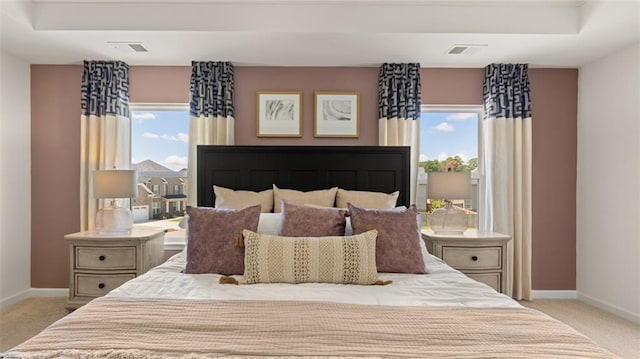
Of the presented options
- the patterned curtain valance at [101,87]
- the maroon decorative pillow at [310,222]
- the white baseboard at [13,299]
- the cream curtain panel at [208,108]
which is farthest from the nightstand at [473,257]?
the white baseboard at [13,299]

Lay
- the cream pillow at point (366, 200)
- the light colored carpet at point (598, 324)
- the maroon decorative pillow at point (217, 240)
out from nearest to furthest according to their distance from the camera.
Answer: the maroon decorative pillow at point (217, 240)
the light colored carpet at point (598, 324)
the cream pillow at point (366, 200)

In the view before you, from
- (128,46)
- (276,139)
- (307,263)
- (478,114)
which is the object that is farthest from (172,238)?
(478,114)

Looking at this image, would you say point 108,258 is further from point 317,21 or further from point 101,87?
point 317,21

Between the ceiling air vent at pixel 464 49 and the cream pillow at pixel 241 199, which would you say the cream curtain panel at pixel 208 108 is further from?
the ceiling air vent at pixel 464 49

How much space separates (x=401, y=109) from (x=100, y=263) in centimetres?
293

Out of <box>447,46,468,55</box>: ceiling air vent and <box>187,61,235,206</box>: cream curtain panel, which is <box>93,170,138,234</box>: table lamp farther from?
<box>447,46,468,55</box>: ceiling air vent

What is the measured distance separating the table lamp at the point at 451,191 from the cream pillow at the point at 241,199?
1.40 m

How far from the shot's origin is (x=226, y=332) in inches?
55.9

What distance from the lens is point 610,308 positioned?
368 cm

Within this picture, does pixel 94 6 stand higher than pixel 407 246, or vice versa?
pixel 94 6

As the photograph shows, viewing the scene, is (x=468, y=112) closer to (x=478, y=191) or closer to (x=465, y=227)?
(x=478, y=191)

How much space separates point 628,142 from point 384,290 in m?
2.89

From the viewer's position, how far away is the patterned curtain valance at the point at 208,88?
384 cm

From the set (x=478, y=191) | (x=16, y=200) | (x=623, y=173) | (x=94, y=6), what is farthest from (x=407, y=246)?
(x=16, y=200)
